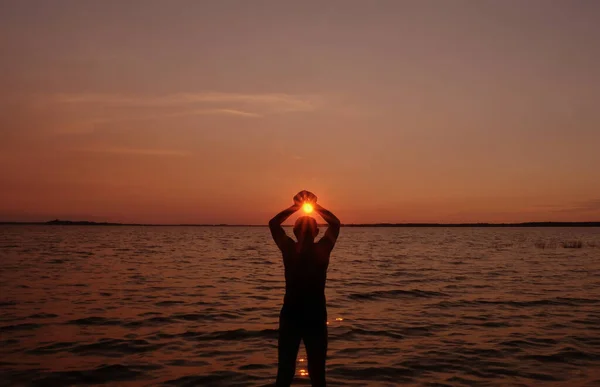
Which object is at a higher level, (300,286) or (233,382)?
(300,286)

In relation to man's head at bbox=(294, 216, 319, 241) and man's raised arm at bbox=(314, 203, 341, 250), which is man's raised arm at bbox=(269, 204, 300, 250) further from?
man's raised arm at bbox=(314, 203, 341, 250)

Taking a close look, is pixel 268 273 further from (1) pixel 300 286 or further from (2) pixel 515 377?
(1) pixel 300 286

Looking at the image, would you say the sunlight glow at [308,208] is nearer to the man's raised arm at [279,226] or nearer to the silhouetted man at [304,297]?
the silhouetted man at [304,297]

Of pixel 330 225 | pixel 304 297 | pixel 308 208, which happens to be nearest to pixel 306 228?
pixel 308 208

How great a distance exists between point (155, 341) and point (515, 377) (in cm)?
932

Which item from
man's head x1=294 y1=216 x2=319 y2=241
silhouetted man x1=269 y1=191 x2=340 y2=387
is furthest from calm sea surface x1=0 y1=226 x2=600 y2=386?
man's head x1=294 y1=216 x2=319 y2=241

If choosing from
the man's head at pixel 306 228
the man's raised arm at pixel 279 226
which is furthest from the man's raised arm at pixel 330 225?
the man's raised arm at pixel 279 226

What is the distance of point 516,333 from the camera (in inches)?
630

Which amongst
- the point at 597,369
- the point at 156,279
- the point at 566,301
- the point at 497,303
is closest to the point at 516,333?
the point at 597,369

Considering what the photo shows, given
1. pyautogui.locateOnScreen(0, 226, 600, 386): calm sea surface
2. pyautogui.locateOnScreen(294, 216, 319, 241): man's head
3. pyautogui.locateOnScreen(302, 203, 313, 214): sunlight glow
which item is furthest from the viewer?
pyautogui.locateOnScreen(0, 226, 600, 386): calm sea surface

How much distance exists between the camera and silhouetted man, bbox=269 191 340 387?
7.01 meters

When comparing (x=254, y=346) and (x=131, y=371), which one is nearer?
(x=131, y=371)

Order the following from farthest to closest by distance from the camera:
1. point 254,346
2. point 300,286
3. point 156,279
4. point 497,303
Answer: point 156,279 → point 497,303 → point 254,346 → point 300,286

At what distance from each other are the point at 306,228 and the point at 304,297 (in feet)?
3.13
